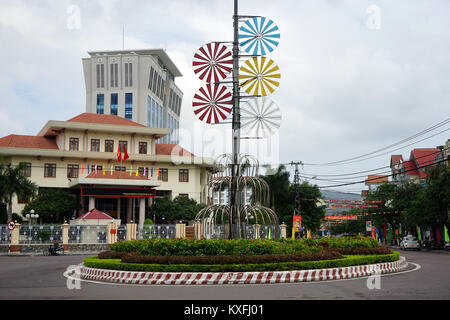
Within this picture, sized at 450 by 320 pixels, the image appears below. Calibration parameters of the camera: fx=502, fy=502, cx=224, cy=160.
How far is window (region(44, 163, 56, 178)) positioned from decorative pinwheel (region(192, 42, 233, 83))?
37925 millimetres

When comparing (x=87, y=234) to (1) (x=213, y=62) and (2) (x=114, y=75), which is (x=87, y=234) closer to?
(1) (x=213, y=62)

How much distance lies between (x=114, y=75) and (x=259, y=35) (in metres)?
78.1

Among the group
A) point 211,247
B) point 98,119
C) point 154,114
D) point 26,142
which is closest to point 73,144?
point 98,119

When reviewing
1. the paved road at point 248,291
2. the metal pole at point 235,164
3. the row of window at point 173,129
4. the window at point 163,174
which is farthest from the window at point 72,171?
the row of window at point 173,129

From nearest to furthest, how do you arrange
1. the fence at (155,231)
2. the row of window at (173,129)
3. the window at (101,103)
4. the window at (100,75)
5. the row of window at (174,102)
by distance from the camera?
the fence at (155,231), the window at (100,75), the window at (101,103), the row of window at (173,129), the row of window at (174,102)

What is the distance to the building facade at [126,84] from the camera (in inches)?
3538

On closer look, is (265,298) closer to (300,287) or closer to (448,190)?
(300,287)

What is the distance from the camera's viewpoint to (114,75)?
91.6m

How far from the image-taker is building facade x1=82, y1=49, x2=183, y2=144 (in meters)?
89.9

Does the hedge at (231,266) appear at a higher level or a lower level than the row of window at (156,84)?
lower

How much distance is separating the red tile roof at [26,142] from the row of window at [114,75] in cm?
3748

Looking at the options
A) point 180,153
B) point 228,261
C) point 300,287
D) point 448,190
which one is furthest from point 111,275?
point 180,153

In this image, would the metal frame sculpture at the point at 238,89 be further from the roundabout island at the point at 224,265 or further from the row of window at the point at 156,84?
the row of window at the point at 156,84

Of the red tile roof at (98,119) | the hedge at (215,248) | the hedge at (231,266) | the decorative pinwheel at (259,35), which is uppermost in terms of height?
the red tile roof at (98,119)
